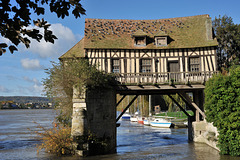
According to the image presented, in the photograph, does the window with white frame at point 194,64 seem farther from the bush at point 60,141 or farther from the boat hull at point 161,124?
the boat hull at point 161,124

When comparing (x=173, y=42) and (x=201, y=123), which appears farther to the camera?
(x=173, y=42)

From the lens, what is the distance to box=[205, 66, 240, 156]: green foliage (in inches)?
453

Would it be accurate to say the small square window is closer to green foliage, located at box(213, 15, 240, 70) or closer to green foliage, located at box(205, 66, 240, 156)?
green foliage, located at box(205, 66, 240, 156)

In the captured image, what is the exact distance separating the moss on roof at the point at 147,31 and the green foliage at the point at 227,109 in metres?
4.88

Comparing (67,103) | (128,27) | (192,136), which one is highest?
(128,27)

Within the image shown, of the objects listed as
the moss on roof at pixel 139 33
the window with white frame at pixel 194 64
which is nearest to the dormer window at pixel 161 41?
the moss on roof at pixel 139 33

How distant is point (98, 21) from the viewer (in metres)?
19.4

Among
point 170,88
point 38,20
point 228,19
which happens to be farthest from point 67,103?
point 228,19

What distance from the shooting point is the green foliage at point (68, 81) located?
1194cm

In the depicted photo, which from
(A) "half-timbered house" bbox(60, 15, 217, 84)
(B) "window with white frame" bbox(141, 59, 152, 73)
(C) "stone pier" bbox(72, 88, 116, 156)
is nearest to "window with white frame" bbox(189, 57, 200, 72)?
(A) "half-timbered house" bbox(60, 15, 217, 84)

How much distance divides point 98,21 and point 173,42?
6.36m

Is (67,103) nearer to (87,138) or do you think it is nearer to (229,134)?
(87,138)

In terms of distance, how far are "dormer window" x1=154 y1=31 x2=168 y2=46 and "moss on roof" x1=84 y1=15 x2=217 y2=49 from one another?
1.09 feet

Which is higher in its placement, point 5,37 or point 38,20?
point 38,20
